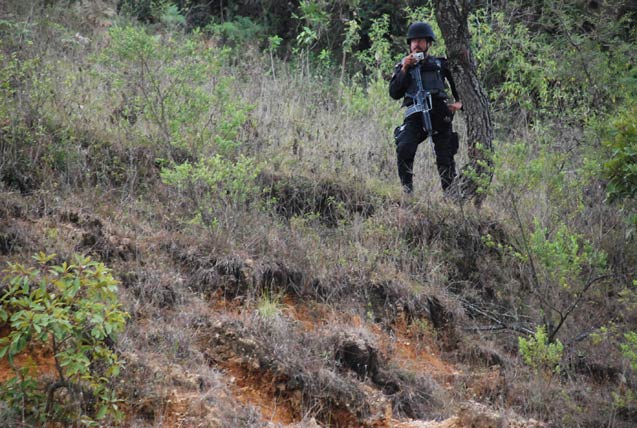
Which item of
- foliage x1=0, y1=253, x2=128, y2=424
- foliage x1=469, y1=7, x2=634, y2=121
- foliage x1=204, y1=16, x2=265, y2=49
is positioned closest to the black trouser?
foliage x1=469, y1=7, x2=634, y2=121

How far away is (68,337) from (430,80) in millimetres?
4943

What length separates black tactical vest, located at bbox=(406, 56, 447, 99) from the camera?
793 centimetres

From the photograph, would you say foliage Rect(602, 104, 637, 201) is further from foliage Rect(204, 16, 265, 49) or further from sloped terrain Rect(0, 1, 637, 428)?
foliage Rect(204, 16, 265, 49)

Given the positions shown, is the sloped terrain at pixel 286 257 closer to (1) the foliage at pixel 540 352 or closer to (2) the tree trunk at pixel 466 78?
A: (1) the foliage at pixel 540 352

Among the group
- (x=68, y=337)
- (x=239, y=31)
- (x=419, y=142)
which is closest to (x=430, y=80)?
(x=419, y=142)

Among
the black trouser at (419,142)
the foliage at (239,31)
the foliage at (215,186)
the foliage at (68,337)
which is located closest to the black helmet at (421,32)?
the black trouser at (419,142)

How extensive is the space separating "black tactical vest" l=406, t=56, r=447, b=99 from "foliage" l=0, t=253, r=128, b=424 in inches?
179

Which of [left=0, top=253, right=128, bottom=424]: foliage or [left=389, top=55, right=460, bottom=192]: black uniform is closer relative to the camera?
[left=0, top=253, right=128, bottom=424]: foliage

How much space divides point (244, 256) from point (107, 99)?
3.05 metres

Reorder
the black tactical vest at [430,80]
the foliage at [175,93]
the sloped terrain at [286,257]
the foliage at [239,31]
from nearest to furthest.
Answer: the sloped terrain at [286,257] → the foliage at [175,93] → the black tactical vest at [430,80] → the foliage at [239,31]

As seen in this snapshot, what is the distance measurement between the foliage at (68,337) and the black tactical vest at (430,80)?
455 cm

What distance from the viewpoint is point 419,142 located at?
8070 mm

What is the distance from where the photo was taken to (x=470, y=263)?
773 centimetres

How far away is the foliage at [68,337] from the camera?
13.5 ft
